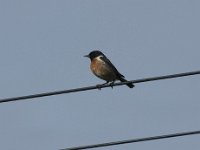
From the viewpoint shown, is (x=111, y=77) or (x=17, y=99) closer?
(x=17, y=99)

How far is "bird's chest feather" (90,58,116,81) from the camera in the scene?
1812cm

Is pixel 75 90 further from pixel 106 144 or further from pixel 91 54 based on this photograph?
pixel 91 54

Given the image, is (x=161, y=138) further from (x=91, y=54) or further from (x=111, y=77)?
(x=91, y=54)

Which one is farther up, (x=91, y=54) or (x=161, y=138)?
(x=91, y=54)

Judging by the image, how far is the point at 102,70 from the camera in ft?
60.1

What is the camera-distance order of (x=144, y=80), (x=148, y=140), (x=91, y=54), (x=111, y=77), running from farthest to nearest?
(x=91, y=54) → (x=111, y=77) → (x=144, y=80) → (x=148, y=140)

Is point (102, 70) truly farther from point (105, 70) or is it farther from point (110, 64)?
point (110, 64)

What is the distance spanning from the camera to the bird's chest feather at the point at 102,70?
18125mm

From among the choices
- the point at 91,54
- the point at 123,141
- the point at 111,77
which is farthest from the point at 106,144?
the point at 91,54

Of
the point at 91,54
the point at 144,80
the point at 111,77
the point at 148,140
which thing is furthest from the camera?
the point at 91,54

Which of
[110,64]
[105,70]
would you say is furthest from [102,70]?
[110,64]

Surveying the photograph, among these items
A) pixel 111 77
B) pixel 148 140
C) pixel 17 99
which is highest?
pixel 111 77

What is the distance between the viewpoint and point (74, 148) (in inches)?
494

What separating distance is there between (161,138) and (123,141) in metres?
0.52
